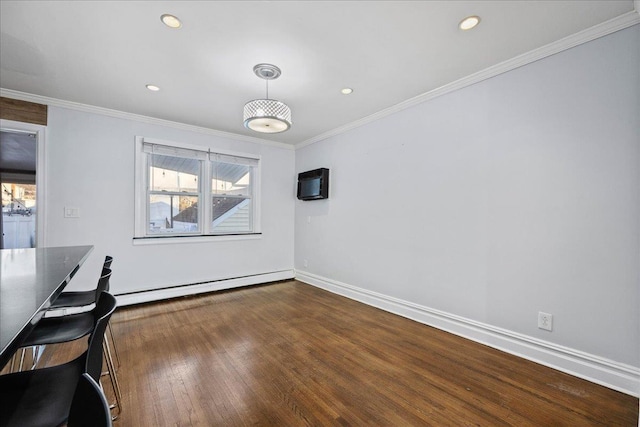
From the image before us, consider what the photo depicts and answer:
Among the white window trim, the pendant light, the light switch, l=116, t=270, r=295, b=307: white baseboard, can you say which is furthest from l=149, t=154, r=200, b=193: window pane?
the pendant light

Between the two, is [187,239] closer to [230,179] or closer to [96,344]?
[230,179]

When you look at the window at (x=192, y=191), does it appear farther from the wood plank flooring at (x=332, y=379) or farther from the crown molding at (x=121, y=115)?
the wood plank flooring at (x=332, y=379)

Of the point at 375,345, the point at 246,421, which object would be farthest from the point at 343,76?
the point at 246,421

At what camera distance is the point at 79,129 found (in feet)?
11.3

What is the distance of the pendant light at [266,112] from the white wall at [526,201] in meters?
1.61

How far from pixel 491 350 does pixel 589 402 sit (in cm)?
73

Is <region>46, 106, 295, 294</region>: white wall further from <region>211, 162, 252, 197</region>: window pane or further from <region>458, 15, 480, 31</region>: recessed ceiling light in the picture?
<region>458, 15, 480, 31</region>: recessed ceiling light

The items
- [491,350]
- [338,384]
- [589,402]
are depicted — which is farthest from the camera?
[491,350]

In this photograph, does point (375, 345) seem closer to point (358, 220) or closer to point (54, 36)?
point (358, 220)

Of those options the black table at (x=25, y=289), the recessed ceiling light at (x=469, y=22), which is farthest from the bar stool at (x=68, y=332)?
the recessed ceiling light at (x=469, y=22)

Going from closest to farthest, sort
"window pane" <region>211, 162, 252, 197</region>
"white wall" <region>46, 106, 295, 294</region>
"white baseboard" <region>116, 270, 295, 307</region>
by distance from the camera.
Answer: "white wall" <region>46, 106, 295, 294</region> → "white baseboard" <region>116, 270, 295, 307</region> → "window pane" <region>211, 162, 252, 197</region>

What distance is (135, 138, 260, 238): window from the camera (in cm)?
393

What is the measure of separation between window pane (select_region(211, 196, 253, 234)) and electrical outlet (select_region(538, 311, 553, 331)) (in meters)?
4.04

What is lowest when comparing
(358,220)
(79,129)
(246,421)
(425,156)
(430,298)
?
(246,421)
